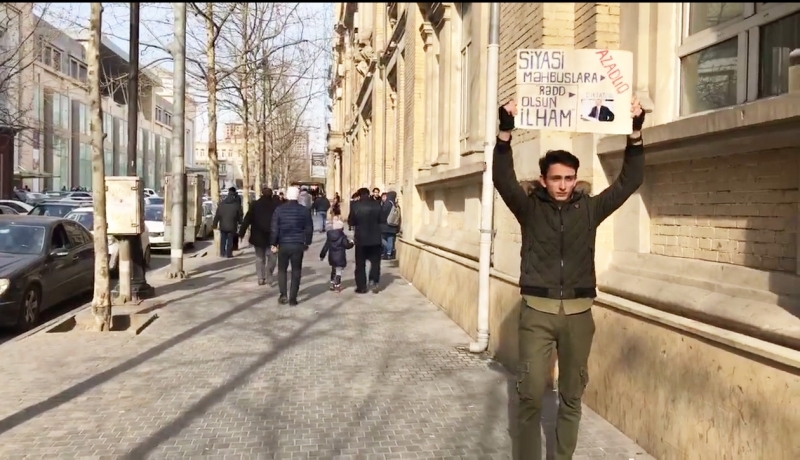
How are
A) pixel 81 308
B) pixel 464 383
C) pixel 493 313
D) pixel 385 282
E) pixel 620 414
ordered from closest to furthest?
1. pixel 620 414
2. pixel 464 383
3. pixel 493 313
4. pixel 81 308
5. pixel 385 282

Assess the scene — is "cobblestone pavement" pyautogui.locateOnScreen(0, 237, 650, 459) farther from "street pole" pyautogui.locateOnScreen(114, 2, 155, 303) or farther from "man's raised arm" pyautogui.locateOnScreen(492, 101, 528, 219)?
"man's raised arm" pyautogui.locateOnScreen(492, 101, 528, 219)

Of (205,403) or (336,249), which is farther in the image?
(336,249)

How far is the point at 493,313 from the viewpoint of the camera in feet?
24.5

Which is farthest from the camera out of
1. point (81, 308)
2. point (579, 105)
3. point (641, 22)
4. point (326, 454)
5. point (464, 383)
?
point (81, 308)

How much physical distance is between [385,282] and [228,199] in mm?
5949

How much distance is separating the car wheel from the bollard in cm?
868

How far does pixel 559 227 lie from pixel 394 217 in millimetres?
12928

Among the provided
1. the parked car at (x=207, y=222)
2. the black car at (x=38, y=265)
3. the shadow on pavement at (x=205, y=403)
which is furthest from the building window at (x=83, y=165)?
the shadow on pavement at (x=205, y=403)

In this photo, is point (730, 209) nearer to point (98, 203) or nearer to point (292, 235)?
point (98, 203)

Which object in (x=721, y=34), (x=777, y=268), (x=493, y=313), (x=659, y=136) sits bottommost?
(x=493, y=313)

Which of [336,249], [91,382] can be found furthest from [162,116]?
[91,382]

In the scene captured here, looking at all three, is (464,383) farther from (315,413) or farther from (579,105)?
(579,105)

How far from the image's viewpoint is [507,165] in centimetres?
378

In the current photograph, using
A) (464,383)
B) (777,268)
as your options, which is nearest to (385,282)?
(464,383)
